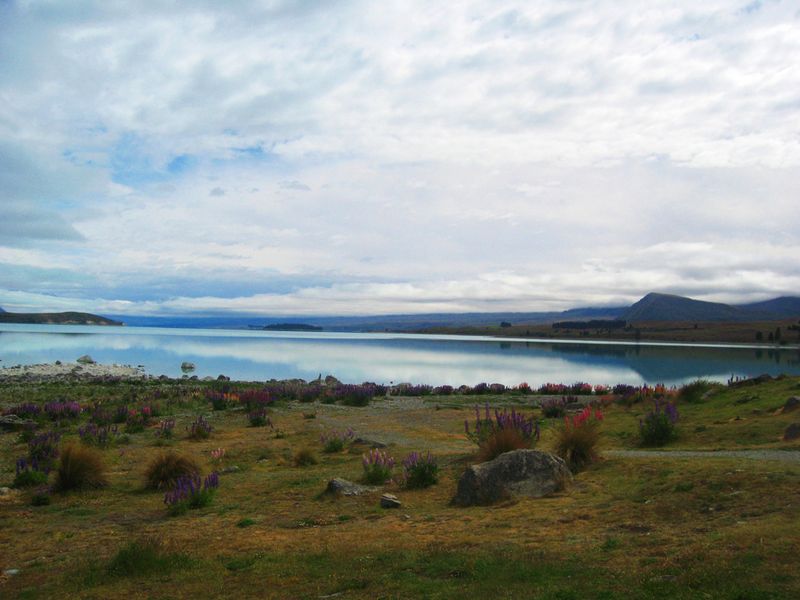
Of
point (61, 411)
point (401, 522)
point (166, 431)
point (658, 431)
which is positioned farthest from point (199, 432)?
point (658, 431)

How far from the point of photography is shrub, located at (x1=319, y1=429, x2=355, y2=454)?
17.0 m

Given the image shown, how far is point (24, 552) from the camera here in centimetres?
859

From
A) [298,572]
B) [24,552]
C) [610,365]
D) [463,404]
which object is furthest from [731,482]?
[610,365]

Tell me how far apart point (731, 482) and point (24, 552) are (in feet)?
34.1

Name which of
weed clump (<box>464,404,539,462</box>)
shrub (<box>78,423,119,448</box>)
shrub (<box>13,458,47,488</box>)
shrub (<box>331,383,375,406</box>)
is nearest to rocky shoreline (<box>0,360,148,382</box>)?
shrub (<box>331,383,375,406</box>)

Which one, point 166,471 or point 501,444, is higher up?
point 501,444

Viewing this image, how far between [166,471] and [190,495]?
7.28ft

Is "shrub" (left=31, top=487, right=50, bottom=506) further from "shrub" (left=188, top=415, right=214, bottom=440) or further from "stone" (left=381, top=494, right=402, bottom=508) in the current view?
"shrub" (left=188, top=415, right=214, bottom=440)

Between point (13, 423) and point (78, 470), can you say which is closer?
point (78, 470)

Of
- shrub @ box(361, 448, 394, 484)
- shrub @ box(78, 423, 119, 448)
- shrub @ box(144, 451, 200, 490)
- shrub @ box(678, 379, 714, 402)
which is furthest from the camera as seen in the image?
shrub @ box(678, 379, 714, 402)

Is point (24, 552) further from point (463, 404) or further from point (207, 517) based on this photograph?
point (463, 404)

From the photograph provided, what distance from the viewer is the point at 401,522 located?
938 centimetres

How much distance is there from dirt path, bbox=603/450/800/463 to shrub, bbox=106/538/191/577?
9.26 metres

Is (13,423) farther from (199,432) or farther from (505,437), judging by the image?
(505,437)
